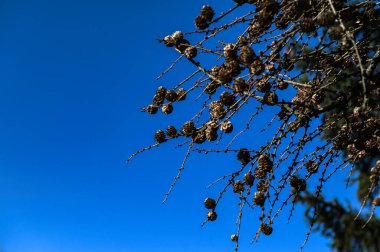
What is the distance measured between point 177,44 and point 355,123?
3.95ft

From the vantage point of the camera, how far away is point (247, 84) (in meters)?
2.33

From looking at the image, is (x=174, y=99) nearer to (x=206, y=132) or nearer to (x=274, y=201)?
(x=206, y=132)

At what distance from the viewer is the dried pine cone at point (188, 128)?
8.40ft

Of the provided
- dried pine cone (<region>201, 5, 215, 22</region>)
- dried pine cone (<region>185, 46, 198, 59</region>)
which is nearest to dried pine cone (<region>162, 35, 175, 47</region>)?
dried pine cone (<region>185, 46, 198, 59</region>)

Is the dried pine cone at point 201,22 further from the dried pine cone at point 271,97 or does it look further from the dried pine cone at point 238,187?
the dried pine cone at point 238,187

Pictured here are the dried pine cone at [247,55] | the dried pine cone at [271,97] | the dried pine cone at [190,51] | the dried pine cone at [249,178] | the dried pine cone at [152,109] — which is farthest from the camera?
the dried pine cone at [152,109]

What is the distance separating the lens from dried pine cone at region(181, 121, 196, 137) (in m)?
2.56

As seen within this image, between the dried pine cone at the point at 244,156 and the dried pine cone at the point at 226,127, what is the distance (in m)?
0.18

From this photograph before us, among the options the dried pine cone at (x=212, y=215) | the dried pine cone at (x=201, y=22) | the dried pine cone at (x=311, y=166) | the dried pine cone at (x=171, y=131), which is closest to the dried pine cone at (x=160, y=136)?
the dried pine cone at (x=171, y=131)

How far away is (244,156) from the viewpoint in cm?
260

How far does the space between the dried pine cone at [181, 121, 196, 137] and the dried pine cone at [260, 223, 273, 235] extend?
0.73 m

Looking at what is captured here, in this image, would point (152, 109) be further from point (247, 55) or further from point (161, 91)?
point (247, 55)

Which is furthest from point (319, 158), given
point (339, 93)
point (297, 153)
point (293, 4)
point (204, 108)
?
point (293, 4)

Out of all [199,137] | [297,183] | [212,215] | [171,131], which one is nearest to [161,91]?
[171,131]
